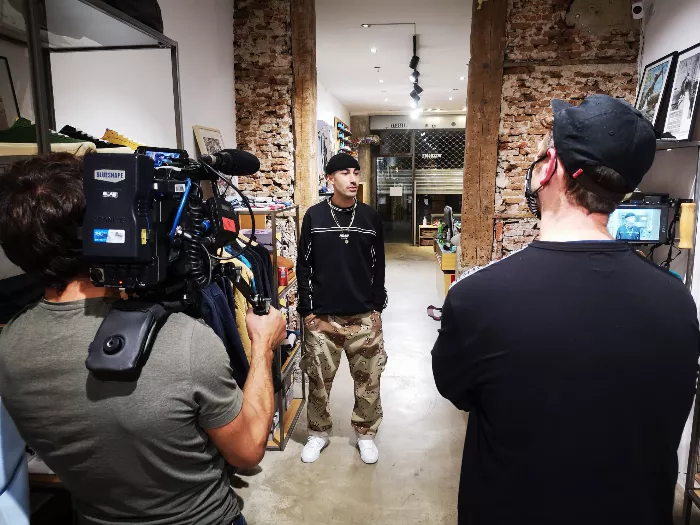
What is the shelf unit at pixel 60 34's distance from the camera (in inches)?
46.6

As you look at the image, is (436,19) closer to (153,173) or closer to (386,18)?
(386,18)

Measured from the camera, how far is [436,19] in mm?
4613

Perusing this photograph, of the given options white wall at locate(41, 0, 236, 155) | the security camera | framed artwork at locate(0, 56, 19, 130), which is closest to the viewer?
framed artwork at locate(0, 56, 19, 130)

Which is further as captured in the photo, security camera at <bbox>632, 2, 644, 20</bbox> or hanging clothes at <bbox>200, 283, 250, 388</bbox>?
security camera at <bbox>632, 2, 644, 20</bbox>

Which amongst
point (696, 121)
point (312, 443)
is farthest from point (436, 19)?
point (312, 443)

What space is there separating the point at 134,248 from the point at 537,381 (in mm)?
817

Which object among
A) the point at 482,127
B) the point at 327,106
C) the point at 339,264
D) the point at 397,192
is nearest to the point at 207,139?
the point at 339,264

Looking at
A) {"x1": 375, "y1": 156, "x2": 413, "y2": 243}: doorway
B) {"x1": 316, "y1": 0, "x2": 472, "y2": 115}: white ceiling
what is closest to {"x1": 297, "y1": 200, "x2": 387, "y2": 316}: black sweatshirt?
{"x1": 316, "y1": 0, "x2": 472, "y2": 115}: white ceiling

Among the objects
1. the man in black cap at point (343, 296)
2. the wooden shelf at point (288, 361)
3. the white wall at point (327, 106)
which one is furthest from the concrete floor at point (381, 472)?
the white wall at point (327, 106)

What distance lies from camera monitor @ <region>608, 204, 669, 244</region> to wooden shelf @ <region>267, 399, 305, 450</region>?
2.31m

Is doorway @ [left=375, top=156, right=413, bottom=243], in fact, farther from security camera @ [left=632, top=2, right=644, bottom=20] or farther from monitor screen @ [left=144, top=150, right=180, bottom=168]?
monitor screen @ [left=144, top=150, right=180, bottom=168]

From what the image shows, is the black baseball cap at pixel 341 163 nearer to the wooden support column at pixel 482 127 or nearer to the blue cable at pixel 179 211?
the wooden support column at pixel 482 127

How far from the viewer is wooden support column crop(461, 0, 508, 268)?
10.7ft

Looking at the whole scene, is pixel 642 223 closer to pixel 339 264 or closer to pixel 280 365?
pixel 339 264
